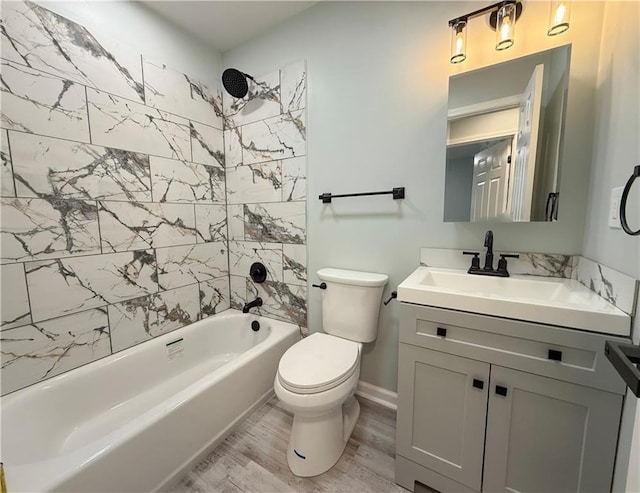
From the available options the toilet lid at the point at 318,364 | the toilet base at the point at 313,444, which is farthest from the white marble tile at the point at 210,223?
the toilet base at the point at 313,444

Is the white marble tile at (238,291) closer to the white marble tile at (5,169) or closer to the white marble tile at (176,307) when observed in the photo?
the white marble tile at (176,307)

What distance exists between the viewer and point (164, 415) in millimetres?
1100

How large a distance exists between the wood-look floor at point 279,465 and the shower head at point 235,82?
224cm

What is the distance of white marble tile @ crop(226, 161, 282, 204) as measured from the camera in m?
1.90

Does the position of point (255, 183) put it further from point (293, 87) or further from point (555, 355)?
point (555, 355)

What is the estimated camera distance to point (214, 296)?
2.13 m

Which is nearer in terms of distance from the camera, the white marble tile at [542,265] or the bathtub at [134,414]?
the bathtub at [134,414]

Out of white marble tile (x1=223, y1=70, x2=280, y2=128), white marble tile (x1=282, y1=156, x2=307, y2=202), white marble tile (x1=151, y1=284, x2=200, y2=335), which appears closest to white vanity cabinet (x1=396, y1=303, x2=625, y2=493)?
white marble tile (x1=282, y1=156, x2=307, y2=202)

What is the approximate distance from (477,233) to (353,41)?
1.33m

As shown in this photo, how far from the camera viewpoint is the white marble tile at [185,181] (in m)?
1.72

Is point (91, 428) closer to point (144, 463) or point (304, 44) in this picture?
point (144, 463)

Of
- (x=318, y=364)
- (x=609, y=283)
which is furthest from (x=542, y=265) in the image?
(x=318, y=364)

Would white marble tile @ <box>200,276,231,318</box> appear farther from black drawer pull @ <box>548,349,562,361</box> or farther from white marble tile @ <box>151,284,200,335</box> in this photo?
black drawer pull @ <box>548,349,562,361</box>

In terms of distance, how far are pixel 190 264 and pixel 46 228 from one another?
2.64 feet
